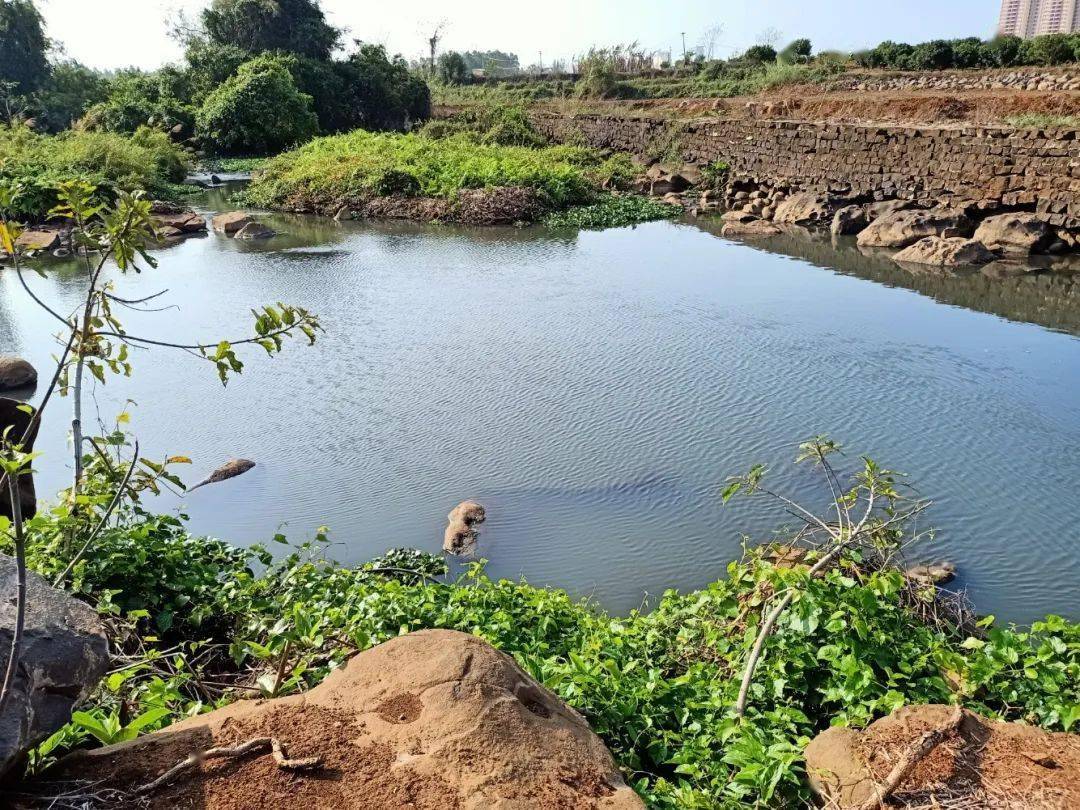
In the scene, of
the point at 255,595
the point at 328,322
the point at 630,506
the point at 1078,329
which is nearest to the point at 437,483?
the point at 630,506

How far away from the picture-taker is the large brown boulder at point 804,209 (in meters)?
18.6

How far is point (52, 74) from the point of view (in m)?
40.4

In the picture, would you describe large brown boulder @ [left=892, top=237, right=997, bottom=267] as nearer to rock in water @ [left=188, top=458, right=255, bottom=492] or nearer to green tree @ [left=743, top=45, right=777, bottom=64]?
rock in water @ [left=188, top=458, right=255, bottom=492]

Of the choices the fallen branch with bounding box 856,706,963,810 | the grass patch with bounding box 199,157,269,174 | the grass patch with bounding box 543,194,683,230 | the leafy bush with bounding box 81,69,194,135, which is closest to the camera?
the fallen branch with bounding box 856,706,963,810

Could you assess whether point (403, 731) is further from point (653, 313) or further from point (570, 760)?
point (653, 313)

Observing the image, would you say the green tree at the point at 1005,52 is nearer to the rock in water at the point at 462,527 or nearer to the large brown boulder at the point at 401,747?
the rock in water at the point at 462,527

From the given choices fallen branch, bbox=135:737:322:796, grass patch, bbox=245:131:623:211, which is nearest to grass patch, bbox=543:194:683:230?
grass patch, bbox=245:131:623:211

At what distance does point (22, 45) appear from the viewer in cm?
3962

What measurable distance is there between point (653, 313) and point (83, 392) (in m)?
7.08

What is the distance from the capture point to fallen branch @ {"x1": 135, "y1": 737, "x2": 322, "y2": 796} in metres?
2.23

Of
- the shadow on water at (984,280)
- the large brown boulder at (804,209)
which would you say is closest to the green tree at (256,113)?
the large brown boulder at (804,209)

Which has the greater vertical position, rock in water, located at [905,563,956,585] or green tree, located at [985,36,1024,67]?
green tree, located at [985,36,1024,67]

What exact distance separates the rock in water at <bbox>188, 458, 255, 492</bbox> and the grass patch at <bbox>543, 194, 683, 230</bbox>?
497 inches

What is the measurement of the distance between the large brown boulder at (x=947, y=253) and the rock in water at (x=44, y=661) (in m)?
15.0
